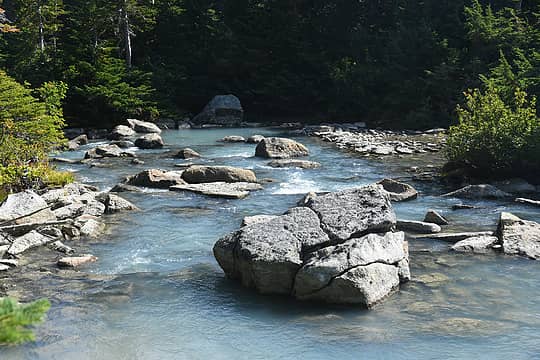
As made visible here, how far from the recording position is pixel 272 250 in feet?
30.6

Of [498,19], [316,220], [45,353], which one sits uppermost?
[498,19]

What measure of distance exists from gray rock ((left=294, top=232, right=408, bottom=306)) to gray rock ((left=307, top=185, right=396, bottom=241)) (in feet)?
0.91

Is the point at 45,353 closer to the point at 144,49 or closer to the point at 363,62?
the point at 363,62

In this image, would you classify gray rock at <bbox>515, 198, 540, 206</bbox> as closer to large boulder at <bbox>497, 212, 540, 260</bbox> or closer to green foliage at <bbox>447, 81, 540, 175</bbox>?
green foliage at <bbox>447, 81, 540, 175</bbox>

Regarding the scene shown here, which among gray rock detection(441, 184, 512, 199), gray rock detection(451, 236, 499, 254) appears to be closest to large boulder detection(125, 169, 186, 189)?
gray rock detection(441, 184, 512, 199)

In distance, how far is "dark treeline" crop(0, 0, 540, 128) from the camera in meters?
32.8

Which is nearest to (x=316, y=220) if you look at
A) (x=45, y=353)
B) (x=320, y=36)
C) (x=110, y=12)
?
(x=45, y=353)

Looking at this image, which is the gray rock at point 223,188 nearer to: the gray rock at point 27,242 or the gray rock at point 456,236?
the gray rock at point 27,242

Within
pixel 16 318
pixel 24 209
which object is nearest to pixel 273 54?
pixel 24 209

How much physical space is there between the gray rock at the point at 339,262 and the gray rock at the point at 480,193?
23.0 feet

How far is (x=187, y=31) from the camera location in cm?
4378

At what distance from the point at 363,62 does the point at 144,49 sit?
15563mm

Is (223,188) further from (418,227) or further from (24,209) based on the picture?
(418,227)

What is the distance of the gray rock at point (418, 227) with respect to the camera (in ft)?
41.2
